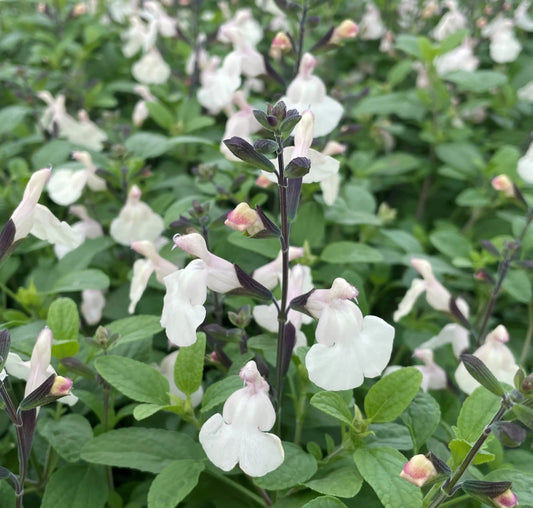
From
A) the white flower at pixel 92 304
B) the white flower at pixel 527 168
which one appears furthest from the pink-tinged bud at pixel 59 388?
the white flower at pixel 527 168

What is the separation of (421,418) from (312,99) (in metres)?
0.66

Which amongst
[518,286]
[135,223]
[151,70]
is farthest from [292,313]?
[151,70]

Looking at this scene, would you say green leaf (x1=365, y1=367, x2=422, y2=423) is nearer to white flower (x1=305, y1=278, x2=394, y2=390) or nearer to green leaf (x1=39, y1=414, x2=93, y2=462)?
white flower (x1=305, y1=278, x2=394, y2=390)

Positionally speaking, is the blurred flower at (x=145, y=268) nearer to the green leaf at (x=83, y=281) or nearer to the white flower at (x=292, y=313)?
the green leaf at (x=83, y=281)

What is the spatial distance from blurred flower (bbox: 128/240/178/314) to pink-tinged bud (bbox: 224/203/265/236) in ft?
0.95

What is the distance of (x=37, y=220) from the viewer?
2.86 feet

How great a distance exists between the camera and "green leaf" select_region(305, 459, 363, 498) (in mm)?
750

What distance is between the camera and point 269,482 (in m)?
0.78

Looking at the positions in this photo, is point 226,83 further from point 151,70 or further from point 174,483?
point 174,483

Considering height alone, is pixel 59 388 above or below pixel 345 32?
below

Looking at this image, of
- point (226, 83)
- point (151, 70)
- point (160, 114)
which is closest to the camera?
point (226, 83)

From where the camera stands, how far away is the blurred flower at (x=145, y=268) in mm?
1008

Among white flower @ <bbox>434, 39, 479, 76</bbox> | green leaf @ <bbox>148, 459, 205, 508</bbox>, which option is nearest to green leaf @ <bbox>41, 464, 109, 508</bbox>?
green leaf @ <bbox>148, 459, 205, 508</bbox>

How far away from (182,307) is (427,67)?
1.31m
